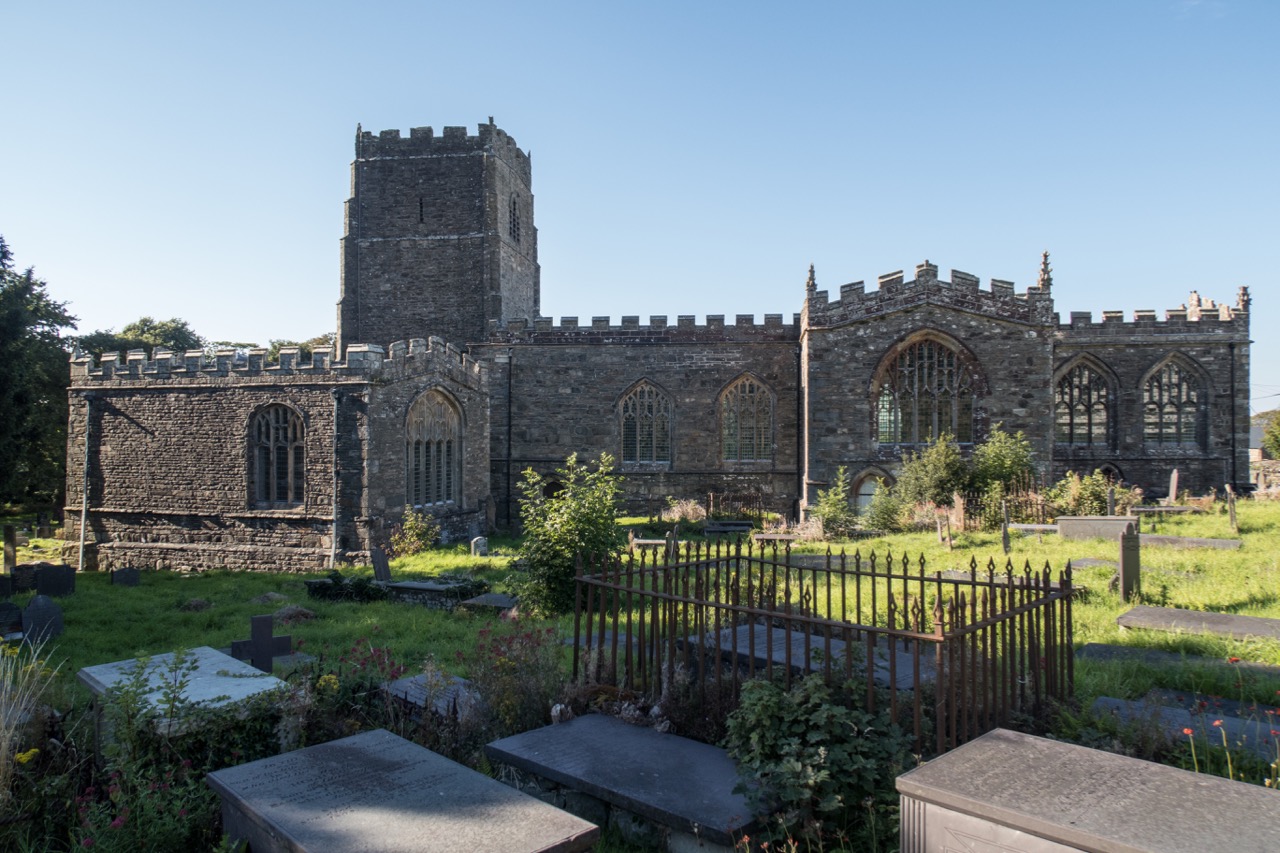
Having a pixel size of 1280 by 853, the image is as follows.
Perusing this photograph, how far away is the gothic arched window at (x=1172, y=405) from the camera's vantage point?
1027 inches

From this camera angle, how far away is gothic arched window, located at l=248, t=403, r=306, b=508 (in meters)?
18.7

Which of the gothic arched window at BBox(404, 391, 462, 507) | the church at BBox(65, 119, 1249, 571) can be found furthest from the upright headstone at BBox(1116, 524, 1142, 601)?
the gothic arched window at BBox(404, 391, 462, 507)

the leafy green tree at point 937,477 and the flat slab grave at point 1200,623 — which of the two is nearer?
the flat slab grave at point 1200,623

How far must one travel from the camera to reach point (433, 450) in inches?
822

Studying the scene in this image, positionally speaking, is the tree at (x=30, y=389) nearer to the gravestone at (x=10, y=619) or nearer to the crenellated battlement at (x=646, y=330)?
the gravestone at (x=10, y=619)

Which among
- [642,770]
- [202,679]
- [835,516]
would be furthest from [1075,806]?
[835,516]

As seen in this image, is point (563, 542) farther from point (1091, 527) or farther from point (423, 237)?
point (423, 237)

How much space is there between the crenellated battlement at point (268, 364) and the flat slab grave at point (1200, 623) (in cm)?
1543

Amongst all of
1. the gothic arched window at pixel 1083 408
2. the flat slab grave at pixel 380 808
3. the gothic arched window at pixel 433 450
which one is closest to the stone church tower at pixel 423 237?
the gothic arched window at pixel 433 450

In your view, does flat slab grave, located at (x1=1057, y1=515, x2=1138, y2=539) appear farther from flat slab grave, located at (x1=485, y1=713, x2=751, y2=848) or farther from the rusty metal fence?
flat slab grave, located at (x1=485, y1=713, x2=751, y2=848)

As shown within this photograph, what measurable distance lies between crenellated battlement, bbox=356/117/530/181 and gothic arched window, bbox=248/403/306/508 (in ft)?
50.6

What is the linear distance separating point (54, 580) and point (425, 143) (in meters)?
21.1

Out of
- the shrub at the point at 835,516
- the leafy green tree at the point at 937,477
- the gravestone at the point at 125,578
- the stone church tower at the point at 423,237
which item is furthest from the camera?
the stone church tower at the point at 423,237

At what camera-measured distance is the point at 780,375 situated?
25.2 meters
